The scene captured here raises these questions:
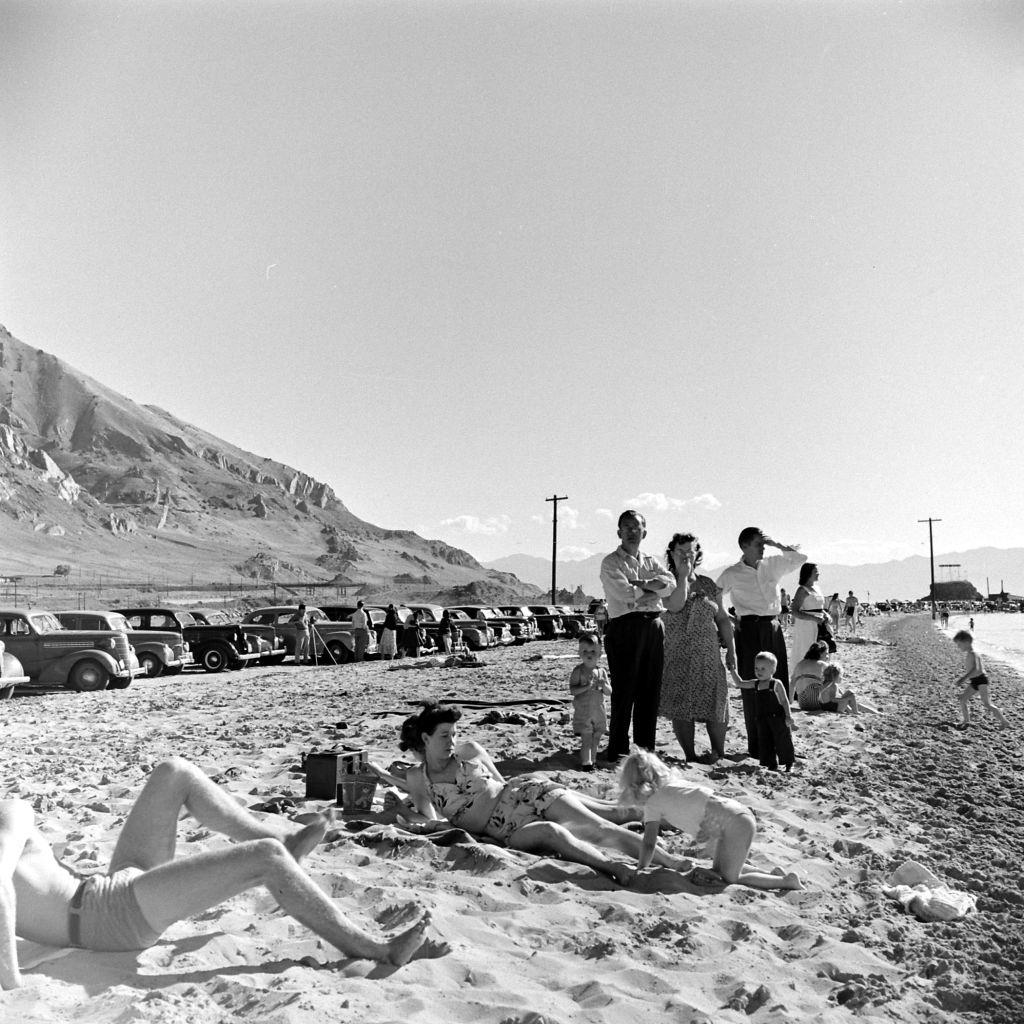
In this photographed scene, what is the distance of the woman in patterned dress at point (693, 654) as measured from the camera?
7.04m

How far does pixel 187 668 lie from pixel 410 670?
638 centimetres

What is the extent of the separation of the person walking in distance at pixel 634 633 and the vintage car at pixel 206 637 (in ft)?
47.3

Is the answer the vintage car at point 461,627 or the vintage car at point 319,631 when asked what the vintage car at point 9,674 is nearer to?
the vintage car at point 319,631

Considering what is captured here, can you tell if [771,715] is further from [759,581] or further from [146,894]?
[146,894]

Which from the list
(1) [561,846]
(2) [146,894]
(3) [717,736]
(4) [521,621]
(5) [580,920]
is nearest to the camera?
(2) [146,894]

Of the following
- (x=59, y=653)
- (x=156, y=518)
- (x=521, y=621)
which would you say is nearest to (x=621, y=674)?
(x=59, y=653)

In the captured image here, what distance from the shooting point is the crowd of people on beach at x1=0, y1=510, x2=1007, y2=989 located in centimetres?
312

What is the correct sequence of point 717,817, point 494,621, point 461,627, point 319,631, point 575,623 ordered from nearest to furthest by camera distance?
1. point 717,817
2. point 319,631
3. point 461,627
4. point 494,621
5. point 575,623

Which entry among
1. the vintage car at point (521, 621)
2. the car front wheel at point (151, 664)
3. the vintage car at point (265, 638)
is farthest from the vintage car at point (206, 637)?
the vintage car at point (521, 621)

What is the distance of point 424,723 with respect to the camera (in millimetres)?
5129

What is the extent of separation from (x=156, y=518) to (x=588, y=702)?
144849mm

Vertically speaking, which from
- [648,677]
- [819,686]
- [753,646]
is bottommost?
[819,686]

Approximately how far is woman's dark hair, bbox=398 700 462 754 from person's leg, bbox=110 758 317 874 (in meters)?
1.45

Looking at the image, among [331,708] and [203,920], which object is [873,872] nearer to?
[203,920]
